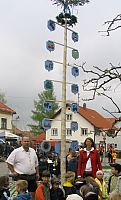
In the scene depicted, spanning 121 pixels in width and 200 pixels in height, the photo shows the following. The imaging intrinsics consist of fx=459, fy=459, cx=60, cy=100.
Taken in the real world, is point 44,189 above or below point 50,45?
below

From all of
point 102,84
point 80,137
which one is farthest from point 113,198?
point 80,137

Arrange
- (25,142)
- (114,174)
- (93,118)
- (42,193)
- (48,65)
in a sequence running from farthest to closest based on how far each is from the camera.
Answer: (93,118) < (48,65) < (25,142) < (114,174) < (42,193)

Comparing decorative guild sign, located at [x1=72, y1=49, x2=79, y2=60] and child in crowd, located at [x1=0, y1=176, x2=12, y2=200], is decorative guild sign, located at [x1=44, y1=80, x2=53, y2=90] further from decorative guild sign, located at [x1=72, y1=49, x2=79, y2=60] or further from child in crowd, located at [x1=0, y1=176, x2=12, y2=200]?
child in crowd, located at [x1=0, y1=176, x2=12, y2=200]

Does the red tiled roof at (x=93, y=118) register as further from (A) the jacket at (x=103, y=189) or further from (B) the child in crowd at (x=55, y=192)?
(B) the child in crowd at (x=55, y=192)

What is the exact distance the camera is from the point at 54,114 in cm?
6412

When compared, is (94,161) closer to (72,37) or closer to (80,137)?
(72,37)

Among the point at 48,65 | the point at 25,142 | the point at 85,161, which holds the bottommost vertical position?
the point at 85,161

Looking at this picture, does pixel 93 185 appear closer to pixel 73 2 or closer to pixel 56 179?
pixel 56 179

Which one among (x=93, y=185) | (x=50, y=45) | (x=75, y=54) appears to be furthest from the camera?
(x=75, y=54)

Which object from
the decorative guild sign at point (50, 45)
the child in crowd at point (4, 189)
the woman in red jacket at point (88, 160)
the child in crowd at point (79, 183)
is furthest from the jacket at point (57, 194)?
the decorative guild sign at point (50, 45)

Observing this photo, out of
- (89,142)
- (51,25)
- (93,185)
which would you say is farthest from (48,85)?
(93,185)

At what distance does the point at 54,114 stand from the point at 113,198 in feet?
197

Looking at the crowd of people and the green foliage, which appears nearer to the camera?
the green foliage

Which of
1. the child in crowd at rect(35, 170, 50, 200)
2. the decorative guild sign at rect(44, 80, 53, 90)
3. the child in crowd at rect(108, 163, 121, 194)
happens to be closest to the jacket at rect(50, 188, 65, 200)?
the child in crowd at rect(35, 170, 50, 200)
